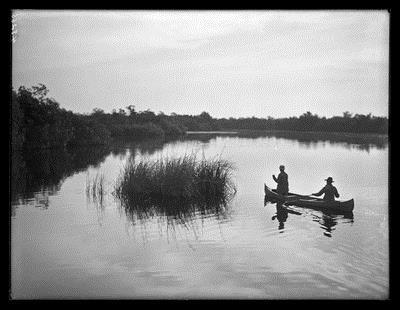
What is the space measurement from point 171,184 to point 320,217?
2594 millimetres

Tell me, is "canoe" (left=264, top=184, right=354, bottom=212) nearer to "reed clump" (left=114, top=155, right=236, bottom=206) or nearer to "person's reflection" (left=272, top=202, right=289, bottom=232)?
"person's reflection" (left=272, top=202, right=289, bottom=232)

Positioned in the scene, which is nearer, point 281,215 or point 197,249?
point 197,249

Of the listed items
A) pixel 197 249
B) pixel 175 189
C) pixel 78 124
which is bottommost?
pixel 197 249

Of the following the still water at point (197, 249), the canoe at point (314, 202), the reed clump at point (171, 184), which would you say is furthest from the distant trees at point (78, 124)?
the canoe at point (314, 202)

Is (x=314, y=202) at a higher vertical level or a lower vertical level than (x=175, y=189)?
lower

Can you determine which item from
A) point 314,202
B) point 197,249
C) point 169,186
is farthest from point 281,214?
point 197,249

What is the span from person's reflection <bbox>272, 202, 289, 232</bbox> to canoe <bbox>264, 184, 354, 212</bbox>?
0.14 m

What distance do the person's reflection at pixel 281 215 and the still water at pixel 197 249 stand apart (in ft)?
0.05

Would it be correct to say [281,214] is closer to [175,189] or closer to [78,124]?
[175,189]

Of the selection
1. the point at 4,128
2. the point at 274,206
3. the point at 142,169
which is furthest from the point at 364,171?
the point at 4,128

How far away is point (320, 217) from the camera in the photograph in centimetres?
700
